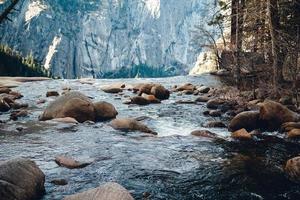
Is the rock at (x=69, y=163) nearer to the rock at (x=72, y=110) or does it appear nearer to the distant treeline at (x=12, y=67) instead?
the rock at (x=72, y=110)

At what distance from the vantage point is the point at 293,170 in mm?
8594

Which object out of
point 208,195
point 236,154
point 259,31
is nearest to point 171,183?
point 208,195

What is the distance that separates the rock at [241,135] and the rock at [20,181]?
674 cm

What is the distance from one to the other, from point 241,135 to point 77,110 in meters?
6.23

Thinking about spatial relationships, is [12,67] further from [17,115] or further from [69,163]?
[69,163]

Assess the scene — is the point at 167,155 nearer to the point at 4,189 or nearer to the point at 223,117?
the point at 4,189

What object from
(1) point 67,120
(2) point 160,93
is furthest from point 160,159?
(2) point 160,93

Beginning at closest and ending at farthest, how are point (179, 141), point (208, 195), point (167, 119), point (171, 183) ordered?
point (208, 195)
point (171, 183)
point (179, 141)
point (167, 119)

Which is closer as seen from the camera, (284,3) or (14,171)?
(14,171)

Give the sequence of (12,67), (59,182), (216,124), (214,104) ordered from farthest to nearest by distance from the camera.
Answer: (12,67), (214,104), (216,124), (59,182)

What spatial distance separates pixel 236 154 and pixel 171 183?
291 centimetres

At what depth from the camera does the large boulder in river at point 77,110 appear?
15.1m

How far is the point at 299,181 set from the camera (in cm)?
824

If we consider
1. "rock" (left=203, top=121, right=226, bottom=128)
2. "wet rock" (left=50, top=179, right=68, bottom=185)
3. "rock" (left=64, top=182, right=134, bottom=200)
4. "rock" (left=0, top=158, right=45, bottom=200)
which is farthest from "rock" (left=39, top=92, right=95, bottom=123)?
"rock" (left=64, top=182, right=134, bottom=200)
